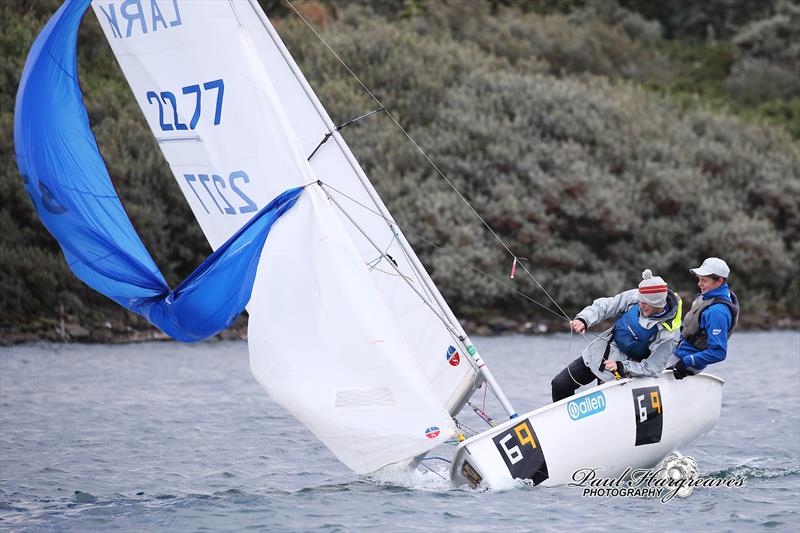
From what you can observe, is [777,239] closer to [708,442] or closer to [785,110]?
[785,110]

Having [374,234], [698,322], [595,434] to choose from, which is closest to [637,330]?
[698,322]

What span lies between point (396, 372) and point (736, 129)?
73.5 ft

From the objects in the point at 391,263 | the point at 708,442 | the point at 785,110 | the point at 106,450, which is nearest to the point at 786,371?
the point at 708,442

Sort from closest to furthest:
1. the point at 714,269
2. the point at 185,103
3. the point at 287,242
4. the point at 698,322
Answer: the point at 287,242 < the point at 185,103 < the point at 714,269 < the point at 698,322

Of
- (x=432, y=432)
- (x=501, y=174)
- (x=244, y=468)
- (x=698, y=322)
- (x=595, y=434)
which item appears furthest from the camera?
(x=501, y=174)

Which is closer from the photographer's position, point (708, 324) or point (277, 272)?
point (277, 272)

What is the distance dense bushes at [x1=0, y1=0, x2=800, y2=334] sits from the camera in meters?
22.9

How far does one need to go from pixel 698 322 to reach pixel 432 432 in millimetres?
2819

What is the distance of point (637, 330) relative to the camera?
31.9 feet

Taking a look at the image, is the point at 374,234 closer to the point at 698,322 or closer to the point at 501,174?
the point at 698,322

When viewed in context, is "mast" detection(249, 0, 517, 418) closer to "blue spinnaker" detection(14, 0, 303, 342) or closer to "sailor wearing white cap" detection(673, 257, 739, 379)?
"blue spinnaker" detection(14, 0, 303, 342)

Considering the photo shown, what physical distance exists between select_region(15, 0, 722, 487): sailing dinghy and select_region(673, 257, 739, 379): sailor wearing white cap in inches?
11.6

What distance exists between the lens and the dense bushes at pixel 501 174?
22859mm

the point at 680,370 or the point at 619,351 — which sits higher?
the point at 619,351
